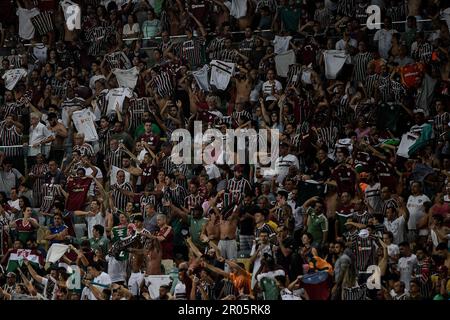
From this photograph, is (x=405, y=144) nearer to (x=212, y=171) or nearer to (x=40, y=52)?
(x=212, y=171)

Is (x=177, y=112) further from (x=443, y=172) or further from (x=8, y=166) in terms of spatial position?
(x=443, y=172)

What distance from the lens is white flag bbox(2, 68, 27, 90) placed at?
26.0 meters

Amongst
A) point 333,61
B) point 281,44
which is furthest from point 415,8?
point 281,44

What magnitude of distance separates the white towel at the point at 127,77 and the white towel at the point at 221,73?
137 centimetres

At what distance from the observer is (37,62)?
1038 inches

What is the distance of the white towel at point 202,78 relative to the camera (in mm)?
24625

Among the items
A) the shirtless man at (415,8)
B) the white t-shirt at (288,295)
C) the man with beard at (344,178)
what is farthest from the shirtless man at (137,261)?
the shirtless man at (415,8)

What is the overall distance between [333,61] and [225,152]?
2.59m

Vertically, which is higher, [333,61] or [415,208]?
[333,61]

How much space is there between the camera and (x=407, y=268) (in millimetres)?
19531

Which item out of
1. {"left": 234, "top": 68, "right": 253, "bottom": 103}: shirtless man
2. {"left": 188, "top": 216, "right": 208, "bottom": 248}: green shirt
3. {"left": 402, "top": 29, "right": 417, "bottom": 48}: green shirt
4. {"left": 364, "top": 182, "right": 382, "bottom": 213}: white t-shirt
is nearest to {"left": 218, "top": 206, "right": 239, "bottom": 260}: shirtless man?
{"left": 188, "top": 216, "right": 208, "bottom": 248}: green shirt

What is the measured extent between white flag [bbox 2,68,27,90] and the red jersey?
342 cm

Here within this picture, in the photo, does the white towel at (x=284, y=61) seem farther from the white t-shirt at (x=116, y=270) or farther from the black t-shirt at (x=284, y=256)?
the white t-shirt at (x=116, y=270)

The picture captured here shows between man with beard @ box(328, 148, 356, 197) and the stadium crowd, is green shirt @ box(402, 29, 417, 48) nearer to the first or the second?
the stadium crowd
